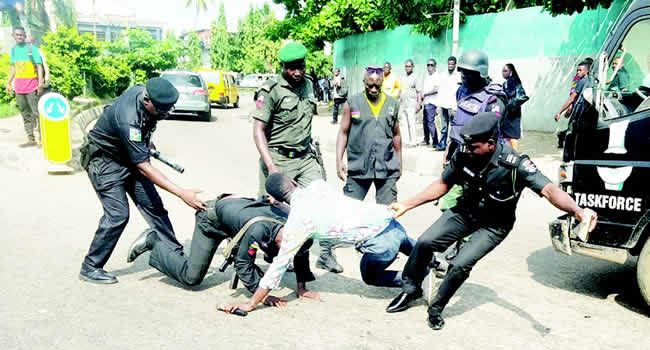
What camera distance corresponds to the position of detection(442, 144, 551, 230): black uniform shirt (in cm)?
395

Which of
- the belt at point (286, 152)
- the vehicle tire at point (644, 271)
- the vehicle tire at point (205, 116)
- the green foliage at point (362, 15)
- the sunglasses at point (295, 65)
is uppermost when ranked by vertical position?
the green foliage at point (362, 15)

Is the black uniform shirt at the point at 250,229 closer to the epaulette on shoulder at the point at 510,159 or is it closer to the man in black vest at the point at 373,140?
the man in black vest at the point at 373,140

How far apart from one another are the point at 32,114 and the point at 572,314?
921 cm

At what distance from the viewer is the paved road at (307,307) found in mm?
4000

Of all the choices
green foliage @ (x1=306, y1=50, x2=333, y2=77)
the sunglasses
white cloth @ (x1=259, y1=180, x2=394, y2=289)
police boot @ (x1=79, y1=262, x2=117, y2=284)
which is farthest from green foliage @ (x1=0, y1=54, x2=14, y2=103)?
white cloth @ (x1=259, y1=180, x2=394, y2=289)

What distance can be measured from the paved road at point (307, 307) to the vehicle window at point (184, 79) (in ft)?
45.2

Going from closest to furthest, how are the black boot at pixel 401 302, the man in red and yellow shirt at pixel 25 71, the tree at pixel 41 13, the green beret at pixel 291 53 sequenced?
the black boot at pixel 401 302, the green beret at pixel 291 53, the man in red and yellow shirt at pixel 25 71, the tree at pixel 41 13

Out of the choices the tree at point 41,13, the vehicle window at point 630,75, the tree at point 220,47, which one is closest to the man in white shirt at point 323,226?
the vehicle window at point 630,75

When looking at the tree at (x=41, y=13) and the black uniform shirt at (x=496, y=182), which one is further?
the tree at (x=41, y=13)

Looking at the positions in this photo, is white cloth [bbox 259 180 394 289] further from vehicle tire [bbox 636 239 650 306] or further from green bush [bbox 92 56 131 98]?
green bush [bbox 92 56 131 98]

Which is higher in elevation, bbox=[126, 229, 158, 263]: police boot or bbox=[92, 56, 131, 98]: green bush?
bbox=[92, 56, 131, 98]: green bush

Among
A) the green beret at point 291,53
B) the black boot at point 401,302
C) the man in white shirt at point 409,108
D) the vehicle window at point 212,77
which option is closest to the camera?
the black boot at point 401,302

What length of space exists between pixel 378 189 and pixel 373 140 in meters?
0.43

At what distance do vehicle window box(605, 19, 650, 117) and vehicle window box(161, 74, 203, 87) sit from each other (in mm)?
16816
